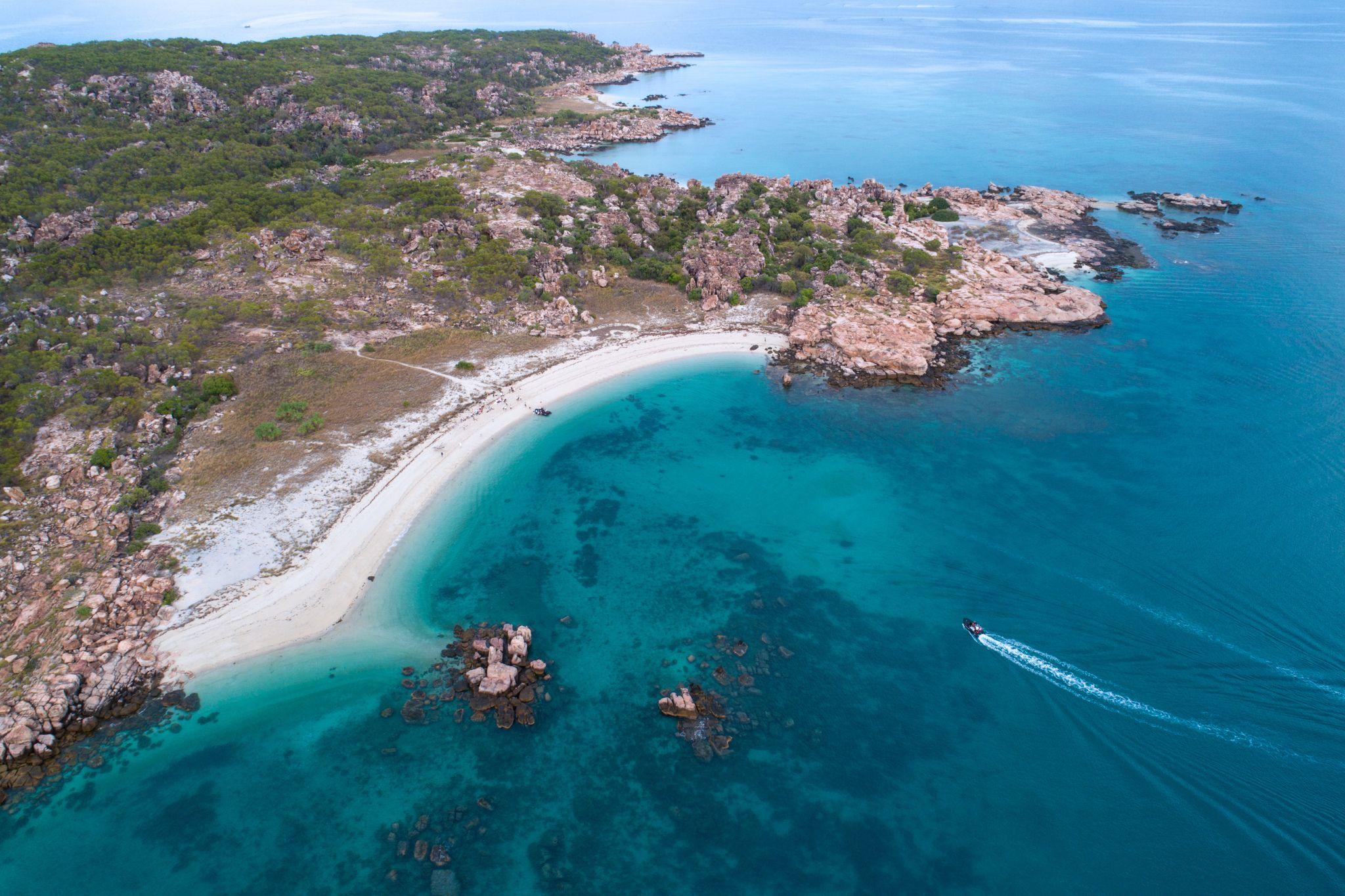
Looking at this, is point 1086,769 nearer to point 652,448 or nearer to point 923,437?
point 923,437

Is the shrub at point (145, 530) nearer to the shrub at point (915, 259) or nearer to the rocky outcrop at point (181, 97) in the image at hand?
the shrub at point (915, 259)

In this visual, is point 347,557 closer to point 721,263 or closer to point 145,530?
point 145,530

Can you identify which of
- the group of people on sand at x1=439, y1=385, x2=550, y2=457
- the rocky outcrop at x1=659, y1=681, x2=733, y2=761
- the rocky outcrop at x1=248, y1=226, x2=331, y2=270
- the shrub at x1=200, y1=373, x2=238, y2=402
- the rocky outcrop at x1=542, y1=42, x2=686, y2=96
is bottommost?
the rocky outcrop at x1=659, y1=681, x2=733, y2=761

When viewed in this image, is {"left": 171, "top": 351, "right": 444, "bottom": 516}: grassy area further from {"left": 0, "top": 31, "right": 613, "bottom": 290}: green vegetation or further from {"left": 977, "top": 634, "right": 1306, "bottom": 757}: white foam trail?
{"left": 977, "top": 634, "right": 1306, "bottom": 757}: white foam trail

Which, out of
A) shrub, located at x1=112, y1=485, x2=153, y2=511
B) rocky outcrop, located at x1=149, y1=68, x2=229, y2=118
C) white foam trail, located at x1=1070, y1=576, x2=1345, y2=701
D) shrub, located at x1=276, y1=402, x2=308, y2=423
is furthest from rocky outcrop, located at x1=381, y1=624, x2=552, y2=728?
rocky outcrop, located at x1=149, y1=68, x2=229, y2=118

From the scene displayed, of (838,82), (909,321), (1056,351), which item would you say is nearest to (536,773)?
(909,321)

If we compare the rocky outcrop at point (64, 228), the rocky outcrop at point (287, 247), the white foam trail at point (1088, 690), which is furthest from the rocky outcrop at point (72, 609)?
the white foam trail at point (1088, 690)
